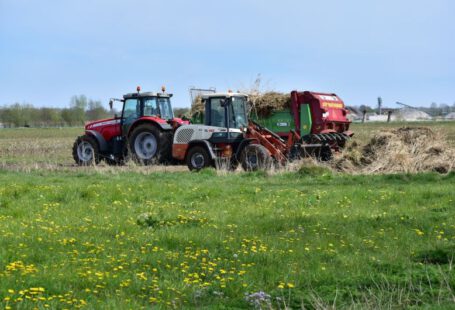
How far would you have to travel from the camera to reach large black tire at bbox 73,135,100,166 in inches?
957

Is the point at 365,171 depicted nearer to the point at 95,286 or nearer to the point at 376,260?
the point at 376,260

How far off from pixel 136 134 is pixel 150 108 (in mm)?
1150

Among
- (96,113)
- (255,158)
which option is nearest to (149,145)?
(255,158)

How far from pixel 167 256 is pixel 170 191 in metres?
6.36

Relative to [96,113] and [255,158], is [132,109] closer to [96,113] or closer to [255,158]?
[255,158]

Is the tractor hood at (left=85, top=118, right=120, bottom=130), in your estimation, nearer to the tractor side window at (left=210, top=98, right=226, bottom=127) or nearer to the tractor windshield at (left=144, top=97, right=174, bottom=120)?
the tractor windshield at (left=144, top=97, right=174, bottom=120)

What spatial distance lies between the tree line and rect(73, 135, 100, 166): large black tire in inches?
3169

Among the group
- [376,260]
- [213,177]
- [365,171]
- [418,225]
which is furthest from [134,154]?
[376,260]

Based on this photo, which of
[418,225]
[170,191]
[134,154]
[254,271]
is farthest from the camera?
[134,154]

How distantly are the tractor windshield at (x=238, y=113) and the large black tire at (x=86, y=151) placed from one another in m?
5.99

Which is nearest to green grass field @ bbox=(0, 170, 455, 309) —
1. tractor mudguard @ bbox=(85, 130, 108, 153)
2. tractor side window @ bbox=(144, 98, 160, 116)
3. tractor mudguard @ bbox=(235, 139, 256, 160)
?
tractor mudguard @ bbox=(235, 139, 256, 160)

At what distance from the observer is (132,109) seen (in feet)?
77.2

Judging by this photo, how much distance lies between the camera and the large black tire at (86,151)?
24.3 m

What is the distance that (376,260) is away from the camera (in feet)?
25.3
